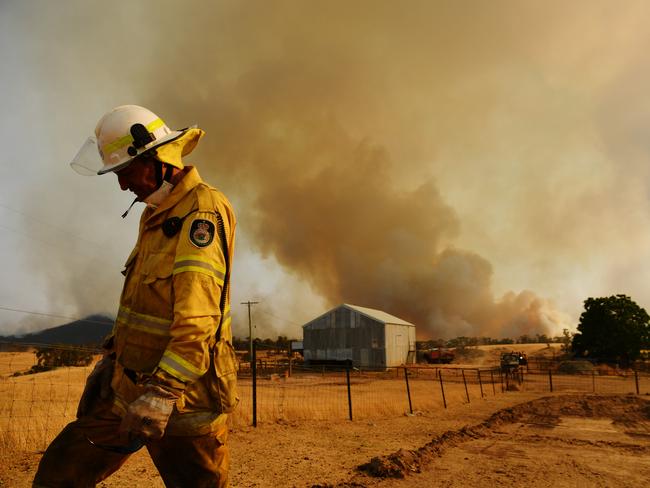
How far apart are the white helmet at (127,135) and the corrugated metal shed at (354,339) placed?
41.1 meters

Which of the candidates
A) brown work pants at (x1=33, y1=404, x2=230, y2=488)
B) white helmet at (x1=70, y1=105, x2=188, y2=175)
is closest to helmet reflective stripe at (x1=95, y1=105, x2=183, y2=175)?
white helmet at (x1=70, y1=105, x2=188, y2=175)

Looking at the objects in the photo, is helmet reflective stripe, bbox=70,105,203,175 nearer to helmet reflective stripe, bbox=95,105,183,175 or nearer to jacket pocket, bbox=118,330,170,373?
helmet reflective stripe, bbox=95,105,183,175

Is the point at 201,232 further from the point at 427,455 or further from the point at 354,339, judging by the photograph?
the point at 354,339

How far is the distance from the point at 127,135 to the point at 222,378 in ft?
4.48

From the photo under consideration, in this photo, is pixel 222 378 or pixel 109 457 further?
pixel 109 457

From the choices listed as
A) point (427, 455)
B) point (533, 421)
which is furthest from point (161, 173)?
Answer: point (533, 421)

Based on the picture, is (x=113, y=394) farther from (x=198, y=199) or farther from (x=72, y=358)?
(x=72, y=358)

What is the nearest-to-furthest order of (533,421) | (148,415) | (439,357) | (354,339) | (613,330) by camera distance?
1. (148,415)
2. (533,421)
3. (354,339)
4. (613,330)
5. (439,357)

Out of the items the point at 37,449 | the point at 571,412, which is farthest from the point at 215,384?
the point at 571,412

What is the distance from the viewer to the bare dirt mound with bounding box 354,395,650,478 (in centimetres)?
624

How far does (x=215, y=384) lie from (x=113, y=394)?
2.38 feet

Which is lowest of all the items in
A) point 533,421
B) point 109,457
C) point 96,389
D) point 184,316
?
point 533,421

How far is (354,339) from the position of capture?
4425 cm

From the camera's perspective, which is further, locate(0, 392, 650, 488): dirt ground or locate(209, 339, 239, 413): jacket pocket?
locate(0, 392, 650, 488): dirt ground
